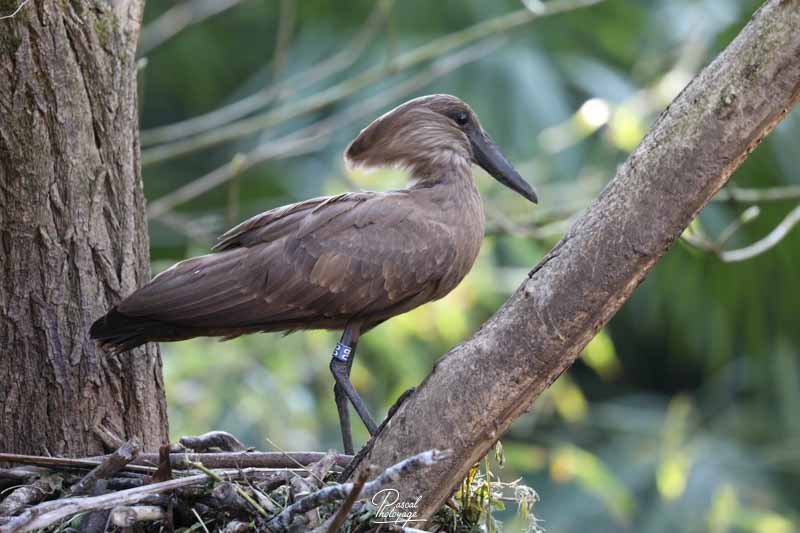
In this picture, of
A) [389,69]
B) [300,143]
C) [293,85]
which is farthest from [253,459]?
[293,85]

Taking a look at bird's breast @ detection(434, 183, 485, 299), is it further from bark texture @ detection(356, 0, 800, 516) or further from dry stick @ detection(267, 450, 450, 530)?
dry stick @ detection(267, 450, 450, 530)

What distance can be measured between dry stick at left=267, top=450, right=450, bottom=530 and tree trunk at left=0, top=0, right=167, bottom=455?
1.15 metres

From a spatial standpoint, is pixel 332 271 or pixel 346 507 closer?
pixel 346 507

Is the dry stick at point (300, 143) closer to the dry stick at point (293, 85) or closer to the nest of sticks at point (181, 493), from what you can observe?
the dry stick at point (293, 85)

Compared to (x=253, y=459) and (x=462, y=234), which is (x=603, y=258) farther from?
(x=253, y=459)

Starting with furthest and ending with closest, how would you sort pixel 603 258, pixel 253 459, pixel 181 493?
pixel 253 459 → pixel 181 493 → pixel 603 258

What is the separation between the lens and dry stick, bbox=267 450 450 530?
3520mm

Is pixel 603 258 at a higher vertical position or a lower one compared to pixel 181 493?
higher

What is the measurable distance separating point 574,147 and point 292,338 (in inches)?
164

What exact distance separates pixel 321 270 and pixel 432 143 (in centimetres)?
96

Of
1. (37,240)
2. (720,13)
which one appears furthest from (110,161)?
(720,13)

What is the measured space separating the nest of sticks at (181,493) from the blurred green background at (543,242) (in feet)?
7.86

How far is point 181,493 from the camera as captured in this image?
4340 millimetres

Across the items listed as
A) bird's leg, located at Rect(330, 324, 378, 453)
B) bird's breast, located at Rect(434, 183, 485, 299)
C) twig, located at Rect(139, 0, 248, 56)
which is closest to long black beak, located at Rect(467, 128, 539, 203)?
bird's breast, located at Rect(434, 183, 485, 299)
